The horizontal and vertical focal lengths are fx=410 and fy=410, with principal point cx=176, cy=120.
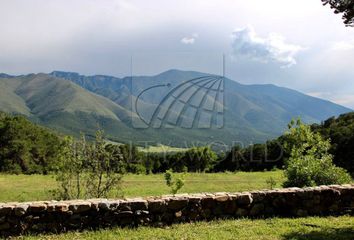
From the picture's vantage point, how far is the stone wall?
32.8ft

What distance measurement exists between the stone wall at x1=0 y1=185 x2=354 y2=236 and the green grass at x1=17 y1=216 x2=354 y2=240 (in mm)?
319

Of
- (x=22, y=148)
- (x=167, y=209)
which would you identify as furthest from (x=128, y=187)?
(x=22, y=148)

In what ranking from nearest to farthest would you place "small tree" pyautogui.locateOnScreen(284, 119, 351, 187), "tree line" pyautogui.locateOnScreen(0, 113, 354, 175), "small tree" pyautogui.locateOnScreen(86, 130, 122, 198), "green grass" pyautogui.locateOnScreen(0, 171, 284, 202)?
"small tree" pyautogui.locateOnScreen(86, 130, 122, 198) < "small tree" pyautogui.locateOnScreen(284, 119, 351, 187) < "green grass" pyautogui.locateOnScreen(0, 171, 284, 202) < "tree line" pyautogui.locateOnScreen(0, 113, 354, 175)

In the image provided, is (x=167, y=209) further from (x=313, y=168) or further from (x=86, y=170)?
(x=313, y=168)

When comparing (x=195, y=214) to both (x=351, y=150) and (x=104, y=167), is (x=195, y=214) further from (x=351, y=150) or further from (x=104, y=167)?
(x=351, y=150)

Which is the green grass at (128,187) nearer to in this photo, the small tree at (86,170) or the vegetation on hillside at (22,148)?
the small tree at (86,170)

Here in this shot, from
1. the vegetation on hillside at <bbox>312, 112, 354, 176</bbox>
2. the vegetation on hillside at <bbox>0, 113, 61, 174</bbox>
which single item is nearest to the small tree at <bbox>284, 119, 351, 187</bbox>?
the vegetation on hillside at <bbox>312, 112, 354, 176</bbox>

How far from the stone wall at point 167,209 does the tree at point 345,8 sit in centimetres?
492

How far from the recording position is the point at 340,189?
12328 mm

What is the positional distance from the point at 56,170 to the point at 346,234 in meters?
9.97

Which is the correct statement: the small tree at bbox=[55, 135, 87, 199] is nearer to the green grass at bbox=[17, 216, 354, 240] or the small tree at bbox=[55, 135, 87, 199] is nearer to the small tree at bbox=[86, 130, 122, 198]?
the small tree at bbox=[86, 130, 122, 198]

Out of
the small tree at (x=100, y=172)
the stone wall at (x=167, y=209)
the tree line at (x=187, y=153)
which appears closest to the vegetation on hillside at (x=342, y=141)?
the tree line at (x=187, y=153)

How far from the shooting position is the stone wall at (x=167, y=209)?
9992 mm

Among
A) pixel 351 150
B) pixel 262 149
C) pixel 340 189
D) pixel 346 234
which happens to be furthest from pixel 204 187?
pixel 262 149
